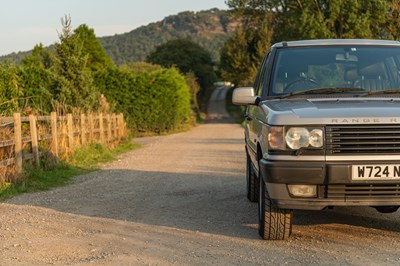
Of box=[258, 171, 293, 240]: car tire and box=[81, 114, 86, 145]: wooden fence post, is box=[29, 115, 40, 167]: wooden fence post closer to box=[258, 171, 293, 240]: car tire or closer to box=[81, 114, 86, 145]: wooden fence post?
box=[81, 114, 86, 145]: wooden fence post

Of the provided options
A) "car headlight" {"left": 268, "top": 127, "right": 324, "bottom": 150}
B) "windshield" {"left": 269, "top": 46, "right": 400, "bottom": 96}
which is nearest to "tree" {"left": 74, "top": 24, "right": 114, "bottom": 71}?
"windshield" {"left": 269, "top": 46, "right": 400, "bottom": 96}

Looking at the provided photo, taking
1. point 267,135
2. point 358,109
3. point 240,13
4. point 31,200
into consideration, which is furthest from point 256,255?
point 240,13

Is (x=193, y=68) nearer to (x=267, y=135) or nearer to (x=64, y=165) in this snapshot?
(x=64, y=165)

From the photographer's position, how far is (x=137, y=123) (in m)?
32.2

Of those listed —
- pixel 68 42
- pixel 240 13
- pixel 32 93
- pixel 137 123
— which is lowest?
pixel 137 123

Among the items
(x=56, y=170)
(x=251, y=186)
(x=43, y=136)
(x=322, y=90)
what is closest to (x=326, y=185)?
(x=322, y=90)

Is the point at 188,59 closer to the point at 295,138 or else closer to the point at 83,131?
the point at 83,131

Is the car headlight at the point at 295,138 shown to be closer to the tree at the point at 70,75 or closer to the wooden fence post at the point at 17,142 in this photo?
the wooden fence post at the point at 17,142

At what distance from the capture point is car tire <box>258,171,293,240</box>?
5.74m

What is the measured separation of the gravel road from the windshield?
163 cm

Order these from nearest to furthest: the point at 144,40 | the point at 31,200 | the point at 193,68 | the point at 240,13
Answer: the point at 31,200
the point at 240,13
the point at 193,68
the point at 144,40

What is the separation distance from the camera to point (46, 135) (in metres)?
13.2

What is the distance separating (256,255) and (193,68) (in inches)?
2553

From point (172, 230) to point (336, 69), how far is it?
8.67 ft
